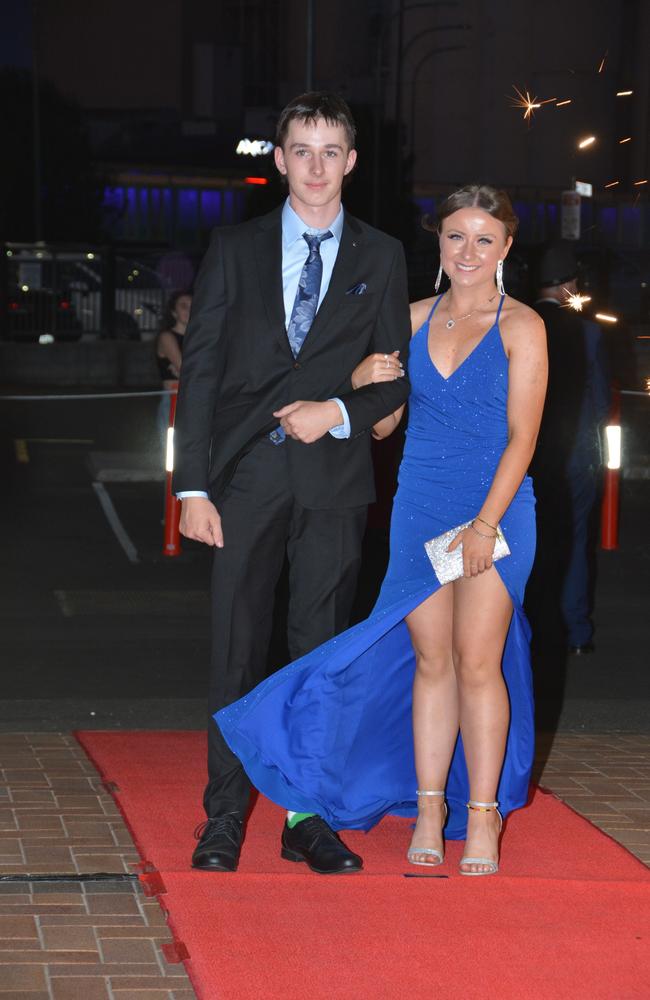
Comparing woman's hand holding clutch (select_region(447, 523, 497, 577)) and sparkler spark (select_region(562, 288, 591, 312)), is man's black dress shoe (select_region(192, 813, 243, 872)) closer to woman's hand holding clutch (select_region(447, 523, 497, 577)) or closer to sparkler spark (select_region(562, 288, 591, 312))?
woman's hand holding clutch (select_region(447, 523, 497, 577))

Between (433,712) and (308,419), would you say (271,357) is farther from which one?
(433,712)

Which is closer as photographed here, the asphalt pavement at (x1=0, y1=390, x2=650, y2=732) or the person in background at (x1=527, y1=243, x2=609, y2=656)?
the asphalt pavement at (x1=0, y1=390, x2=650, y2=732)

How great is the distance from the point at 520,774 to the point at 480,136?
238 feet

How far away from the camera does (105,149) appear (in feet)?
283

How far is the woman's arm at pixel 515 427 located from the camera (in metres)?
4.36

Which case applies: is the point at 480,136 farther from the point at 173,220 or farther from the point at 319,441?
the point at 319,441

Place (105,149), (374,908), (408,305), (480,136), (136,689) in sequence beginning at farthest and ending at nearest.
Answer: (105,149) < (480,136) < (136,689) < (408,305) < (374,908)

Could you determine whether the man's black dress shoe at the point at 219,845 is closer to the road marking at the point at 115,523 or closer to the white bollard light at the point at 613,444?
the road marking at the point at 115,523

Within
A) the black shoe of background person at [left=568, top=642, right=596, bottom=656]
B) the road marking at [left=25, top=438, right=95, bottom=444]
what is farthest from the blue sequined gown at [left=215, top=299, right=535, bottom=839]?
the road marking at [left=25, top=438, right=95, bottom=444]

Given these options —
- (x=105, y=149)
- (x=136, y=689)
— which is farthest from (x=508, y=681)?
(x=105, y=149)

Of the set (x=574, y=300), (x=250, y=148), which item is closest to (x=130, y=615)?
(x=574, y=300)

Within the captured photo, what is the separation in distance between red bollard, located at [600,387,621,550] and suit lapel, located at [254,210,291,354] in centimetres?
632

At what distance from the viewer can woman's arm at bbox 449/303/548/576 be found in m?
4.36

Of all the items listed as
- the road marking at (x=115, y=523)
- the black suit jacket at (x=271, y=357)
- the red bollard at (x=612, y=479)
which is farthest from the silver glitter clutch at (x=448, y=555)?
the road marking at (x=115, y=523)
